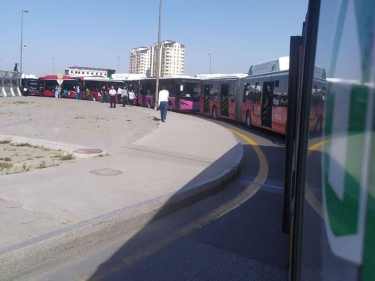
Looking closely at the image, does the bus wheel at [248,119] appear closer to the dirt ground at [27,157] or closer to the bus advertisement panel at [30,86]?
the dirt ground at [27,157]

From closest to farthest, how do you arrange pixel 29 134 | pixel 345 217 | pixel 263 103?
pixel 345 217
pixel 29 134
pixel 263 103

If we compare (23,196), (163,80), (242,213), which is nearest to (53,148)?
(23,196)

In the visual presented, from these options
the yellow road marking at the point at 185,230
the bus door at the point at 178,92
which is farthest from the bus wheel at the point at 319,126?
the bus door at the point at 178,92

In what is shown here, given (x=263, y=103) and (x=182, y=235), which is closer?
(x=182, y=235)

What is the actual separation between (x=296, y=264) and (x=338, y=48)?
4.59 ft

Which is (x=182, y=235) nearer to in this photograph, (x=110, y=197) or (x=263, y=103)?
(x=110, y=197)

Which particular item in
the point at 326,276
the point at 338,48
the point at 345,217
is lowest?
the point at 326,276

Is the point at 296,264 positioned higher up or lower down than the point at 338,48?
lower down

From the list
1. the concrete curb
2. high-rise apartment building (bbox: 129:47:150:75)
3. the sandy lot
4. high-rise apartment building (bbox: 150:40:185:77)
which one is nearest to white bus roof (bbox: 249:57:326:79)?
the sandy lot

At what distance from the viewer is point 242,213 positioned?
6742 mm

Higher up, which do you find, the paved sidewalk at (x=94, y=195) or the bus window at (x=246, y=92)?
the bus window at (x=246, y=92)

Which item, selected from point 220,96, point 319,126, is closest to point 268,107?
point 220,96

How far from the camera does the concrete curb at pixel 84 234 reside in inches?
171

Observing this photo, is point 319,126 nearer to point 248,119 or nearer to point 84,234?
point 84,234
